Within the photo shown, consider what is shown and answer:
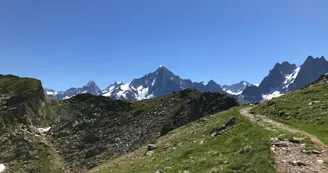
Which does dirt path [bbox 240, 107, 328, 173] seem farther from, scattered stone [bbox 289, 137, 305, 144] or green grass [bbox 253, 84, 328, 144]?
green grass [bbox 253, 84, 328, 144]

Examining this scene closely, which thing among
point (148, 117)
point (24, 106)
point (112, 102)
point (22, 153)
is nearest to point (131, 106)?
point (112, 102)

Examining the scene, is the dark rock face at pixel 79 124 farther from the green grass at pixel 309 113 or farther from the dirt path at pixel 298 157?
the dirt path at pixel 298 157

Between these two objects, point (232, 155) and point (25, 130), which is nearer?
point (232, 155)

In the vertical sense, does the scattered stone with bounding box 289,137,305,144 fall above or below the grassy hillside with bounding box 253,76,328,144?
below

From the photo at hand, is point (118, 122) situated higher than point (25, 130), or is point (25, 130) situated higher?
point (25, 130)

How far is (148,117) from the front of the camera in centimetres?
10344

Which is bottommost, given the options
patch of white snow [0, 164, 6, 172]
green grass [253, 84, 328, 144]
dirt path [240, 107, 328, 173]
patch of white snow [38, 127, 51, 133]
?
dirt path [240, 107, 328, 173]

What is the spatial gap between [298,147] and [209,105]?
6444cm

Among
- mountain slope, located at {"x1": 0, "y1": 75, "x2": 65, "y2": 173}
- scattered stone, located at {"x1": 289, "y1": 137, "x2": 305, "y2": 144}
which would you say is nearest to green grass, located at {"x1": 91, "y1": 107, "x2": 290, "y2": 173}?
scattered stone, located at {"x1": 289, "y1": 137, "x2": 305, "y2": 144}

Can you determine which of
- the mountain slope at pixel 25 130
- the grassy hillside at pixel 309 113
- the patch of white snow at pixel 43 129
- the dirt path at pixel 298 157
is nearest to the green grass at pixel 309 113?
the grassy hillside at pixel 309 113

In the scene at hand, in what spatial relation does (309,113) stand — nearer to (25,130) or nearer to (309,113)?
(309,113)

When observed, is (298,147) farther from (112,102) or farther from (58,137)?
(112,102)

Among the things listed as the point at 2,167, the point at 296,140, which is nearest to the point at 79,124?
the point at 2,167

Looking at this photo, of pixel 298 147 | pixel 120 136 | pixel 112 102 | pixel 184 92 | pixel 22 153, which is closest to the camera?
pixel 298 147
